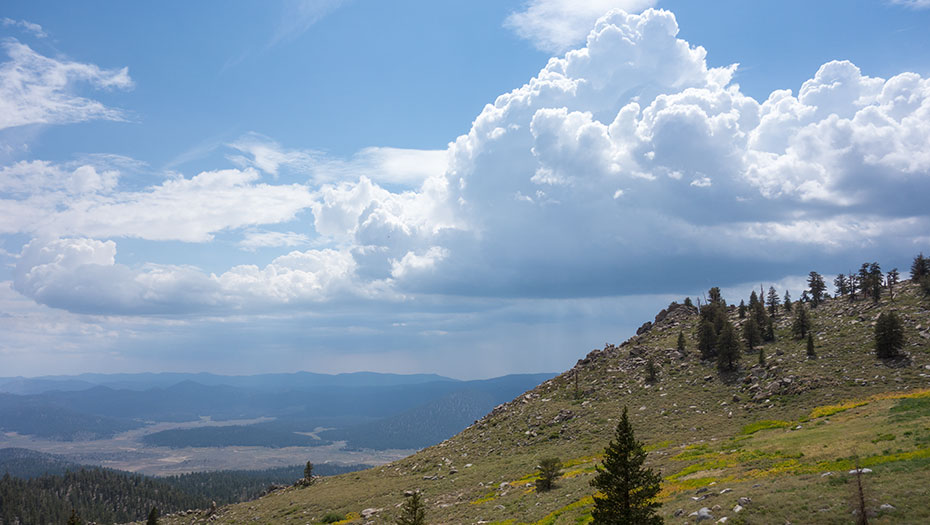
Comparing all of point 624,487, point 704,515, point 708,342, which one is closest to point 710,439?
point 704,515

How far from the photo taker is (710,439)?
57.8m

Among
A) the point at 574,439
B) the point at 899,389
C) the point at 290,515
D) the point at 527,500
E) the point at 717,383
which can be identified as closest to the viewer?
the point at 527,500

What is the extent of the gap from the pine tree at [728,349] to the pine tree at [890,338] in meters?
20.0

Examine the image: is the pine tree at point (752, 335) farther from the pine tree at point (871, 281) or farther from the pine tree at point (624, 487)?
the pine tree at point (624, 487)

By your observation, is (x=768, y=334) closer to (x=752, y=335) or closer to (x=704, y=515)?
(x=752, y=335)

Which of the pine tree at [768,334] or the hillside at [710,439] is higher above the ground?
the pine tree at [768,334]

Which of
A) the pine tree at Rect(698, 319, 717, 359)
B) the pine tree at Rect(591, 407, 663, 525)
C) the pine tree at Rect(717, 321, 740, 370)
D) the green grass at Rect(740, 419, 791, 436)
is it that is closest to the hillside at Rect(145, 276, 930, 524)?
the green grass at Rect(740, 419, 791, 436)

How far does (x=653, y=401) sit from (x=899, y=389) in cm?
3343

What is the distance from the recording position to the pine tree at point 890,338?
68.3 m

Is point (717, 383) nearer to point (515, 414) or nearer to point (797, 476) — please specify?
point (515, 414)

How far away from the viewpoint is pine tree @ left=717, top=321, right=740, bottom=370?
8444 centimetres

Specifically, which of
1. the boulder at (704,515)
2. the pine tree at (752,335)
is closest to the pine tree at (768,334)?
the pine tree at (752,335)

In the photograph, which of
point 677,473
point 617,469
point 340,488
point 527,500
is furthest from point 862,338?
point 340,488

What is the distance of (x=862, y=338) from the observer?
7825 centimetres
